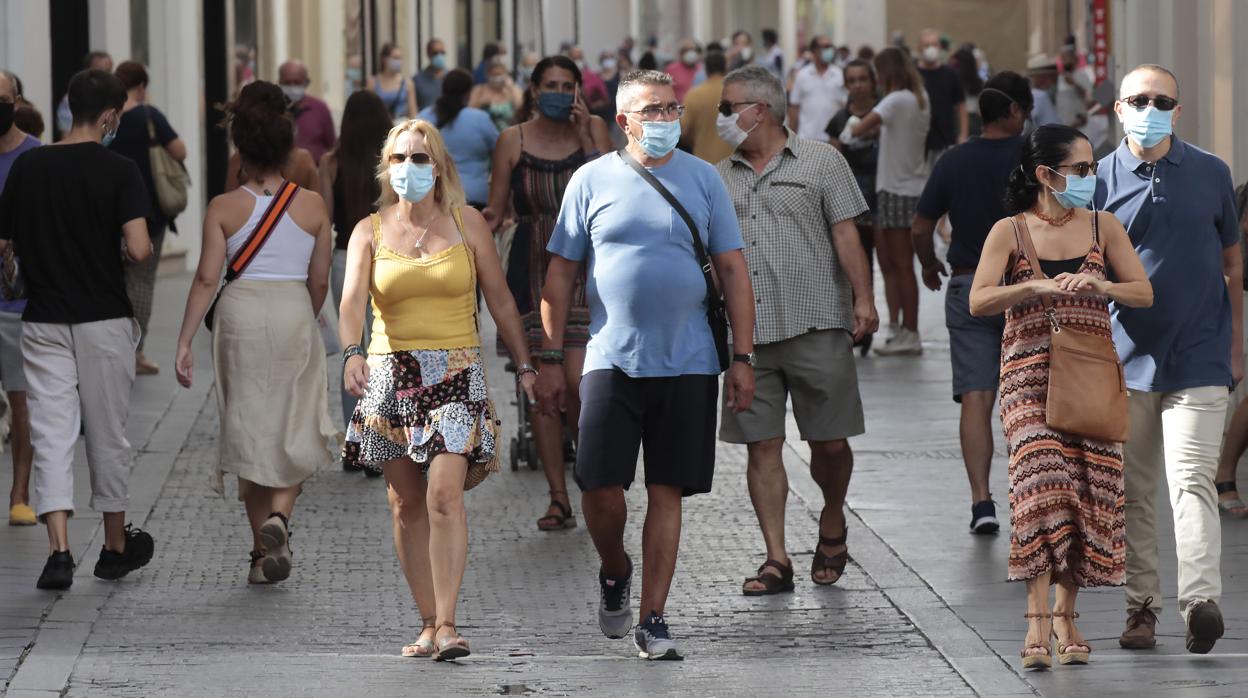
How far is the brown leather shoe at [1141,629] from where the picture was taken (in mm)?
7266

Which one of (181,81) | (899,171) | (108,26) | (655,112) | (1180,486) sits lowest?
(1180,486)

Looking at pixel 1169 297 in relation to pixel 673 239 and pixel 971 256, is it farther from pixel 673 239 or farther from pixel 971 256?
pixel 971 256

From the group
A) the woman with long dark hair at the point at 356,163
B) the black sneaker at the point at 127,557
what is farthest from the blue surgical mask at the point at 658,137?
the woman with long dark hair at the point at 356,163

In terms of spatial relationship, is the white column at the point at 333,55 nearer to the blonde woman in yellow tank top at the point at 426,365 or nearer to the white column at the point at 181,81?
the white column at the point at 181,81

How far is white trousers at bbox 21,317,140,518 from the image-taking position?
8.48 meters

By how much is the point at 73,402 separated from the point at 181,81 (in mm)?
14634

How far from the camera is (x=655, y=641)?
23.7 ft

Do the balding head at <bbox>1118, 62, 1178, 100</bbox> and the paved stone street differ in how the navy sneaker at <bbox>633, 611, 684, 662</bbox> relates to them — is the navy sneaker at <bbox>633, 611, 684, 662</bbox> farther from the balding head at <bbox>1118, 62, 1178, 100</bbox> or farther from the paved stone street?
the balding head at <bbox>1118, 62, 1178, 100</bbox>

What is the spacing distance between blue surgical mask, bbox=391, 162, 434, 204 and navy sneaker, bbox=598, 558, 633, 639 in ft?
4.27

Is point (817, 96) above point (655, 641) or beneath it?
above

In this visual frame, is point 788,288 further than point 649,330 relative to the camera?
Yes

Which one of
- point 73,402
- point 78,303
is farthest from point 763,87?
point 73,402

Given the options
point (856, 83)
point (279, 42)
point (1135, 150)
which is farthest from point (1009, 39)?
point (1135, 150)

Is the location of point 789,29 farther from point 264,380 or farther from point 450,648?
point 450,648
